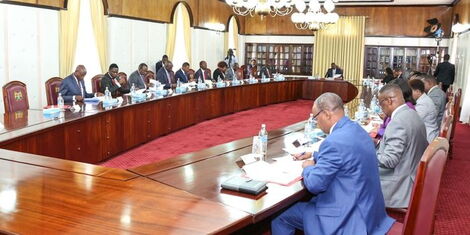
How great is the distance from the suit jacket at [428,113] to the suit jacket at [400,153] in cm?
131

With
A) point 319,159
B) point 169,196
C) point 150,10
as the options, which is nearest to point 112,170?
point 169,196

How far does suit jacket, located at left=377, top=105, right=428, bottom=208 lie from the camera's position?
3.08 metres

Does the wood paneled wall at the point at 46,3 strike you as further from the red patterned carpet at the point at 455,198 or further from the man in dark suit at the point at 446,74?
the man in dark suit at the point at 446,74

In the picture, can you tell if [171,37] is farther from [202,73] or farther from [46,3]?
[46,3]

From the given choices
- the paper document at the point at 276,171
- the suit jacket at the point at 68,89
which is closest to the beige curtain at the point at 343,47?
the suit jacket at the point at 68,89

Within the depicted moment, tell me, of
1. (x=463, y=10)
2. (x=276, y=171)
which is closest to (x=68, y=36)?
(x=276, y=171)

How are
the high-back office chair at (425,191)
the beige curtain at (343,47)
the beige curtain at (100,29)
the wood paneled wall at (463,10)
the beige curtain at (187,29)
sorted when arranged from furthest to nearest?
1. the beige curtain at (343,47)
2. the beige curtain at (187,29)
3. the wood paneled wall at (463,10)
4. the beige curtain at (100,29)
5. the high-back office chair at (425,191)

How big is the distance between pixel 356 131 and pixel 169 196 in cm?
100

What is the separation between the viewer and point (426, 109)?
4.39m

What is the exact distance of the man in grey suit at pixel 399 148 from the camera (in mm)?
3084

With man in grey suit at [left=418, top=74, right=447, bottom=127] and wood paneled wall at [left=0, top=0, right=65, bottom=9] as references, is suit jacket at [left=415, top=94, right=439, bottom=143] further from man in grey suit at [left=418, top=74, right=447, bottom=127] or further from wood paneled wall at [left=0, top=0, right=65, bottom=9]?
wood paneled wall at [left=0, top=0, right=65, bottom=9]

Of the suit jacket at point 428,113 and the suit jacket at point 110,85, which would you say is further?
the suit jacket at point 110,85

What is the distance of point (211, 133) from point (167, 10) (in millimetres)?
4676

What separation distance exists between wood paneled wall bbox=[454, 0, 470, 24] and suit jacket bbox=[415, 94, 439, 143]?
7.01 meters
